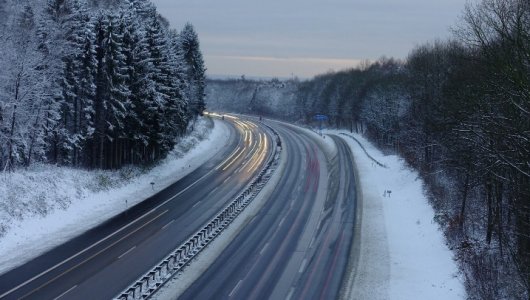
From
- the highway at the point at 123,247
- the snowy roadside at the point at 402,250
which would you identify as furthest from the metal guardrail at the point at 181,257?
the snowy roadside at the point at 402,250

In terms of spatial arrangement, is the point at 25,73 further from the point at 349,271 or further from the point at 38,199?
the point at 349,271

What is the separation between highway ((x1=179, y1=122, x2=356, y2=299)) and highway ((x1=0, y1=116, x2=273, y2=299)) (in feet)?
12.8

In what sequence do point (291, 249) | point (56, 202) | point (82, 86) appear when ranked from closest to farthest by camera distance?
point (291, 249) < point (56, 202) < point (82, 86)

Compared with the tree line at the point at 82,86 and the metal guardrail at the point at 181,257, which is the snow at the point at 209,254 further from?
the tree line at the point at 82,86

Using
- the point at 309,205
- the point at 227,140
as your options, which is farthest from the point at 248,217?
the point at 227,140

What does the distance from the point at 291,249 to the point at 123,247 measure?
33.3 feet

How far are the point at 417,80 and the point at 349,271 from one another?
4237cm

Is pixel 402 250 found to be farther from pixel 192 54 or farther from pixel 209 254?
pixel 192 54

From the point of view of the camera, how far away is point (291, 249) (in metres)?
31.4

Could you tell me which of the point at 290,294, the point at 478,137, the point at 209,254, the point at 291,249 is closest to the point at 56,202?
the point at 209,254

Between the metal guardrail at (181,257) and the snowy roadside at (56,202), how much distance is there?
7.88 metres

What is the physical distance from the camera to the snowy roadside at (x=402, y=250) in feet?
82.9

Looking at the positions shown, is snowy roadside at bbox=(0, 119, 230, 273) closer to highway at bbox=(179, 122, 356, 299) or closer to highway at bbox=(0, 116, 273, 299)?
highway at bbox=(0, 116, 273, 299)

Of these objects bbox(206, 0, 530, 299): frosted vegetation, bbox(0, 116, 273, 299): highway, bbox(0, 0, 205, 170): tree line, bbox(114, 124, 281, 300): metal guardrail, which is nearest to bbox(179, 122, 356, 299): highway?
bbox(114, 124, 281, 300): metal guardrail
